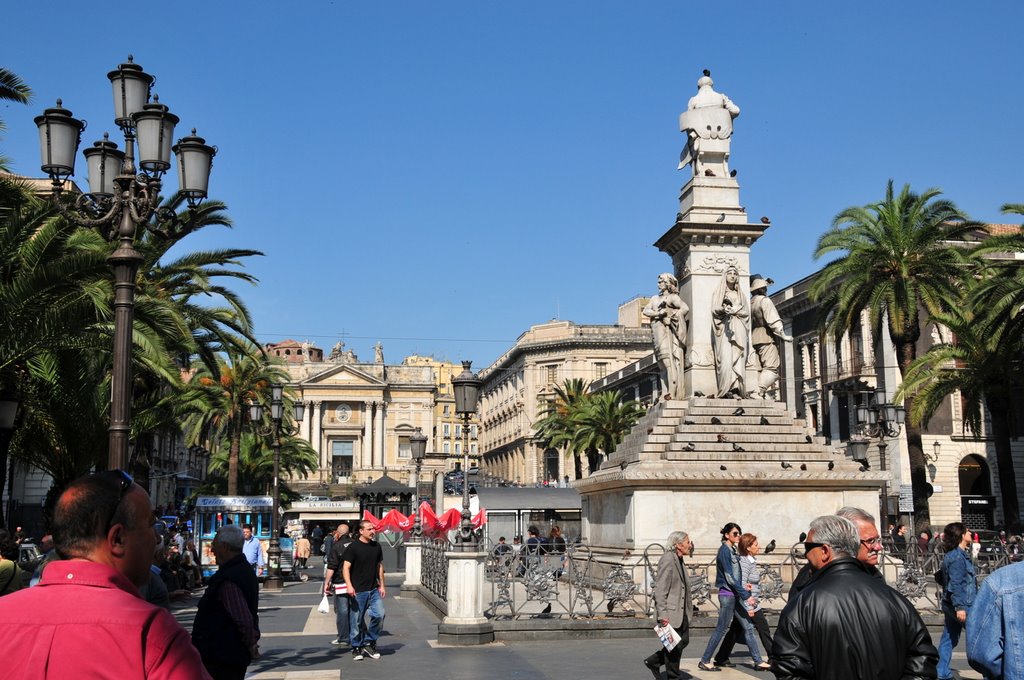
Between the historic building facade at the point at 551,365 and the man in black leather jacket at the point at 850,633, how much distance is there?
8231cm

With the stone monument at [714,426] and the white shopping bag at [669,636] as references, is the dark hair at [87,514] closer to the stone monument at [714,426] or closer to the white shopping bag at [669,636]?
the white shopping bag at [669,636]

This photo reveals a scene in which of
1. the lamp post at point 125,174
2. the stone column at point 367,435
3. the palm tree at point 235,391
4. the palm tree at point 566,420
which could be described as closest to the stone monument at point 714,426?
the lamp post at point 125,174

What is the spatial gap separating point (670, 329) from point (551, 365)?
7173 cm

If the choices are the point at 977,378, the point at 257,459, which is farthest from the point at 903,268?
the point at 257,459

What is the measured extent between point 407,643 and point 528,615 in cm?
171

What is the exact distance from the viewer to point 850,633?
4172 millimetres

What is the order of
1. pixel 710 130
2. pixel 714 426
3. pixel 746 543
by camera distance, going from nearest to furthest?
→ pixel 746 543 → pixel 714 426 → pixel 710 130

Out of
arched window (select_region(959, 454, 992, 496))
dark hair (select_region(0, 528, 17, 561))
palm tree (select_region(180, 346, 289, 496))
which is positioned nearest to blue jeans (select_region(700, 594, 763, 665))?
dark hair (select_region(0, 528, 17, 561))

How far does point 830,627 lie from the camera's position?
419 centimetres

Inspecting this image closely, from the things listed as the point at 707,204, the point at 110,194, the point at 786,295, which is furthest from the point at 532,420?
the point at 110,194

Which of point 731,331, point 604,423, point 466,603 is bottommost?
point 466,603

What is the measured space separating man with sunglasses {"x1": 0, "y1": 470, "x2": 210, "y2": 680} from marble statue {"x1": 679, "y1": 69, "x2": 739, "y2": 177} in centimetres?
1736

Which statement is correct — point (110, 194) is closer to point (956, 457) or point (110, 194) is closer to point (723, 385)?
point (723, 385)

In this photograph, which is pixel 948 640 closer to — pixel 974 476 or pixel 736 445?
pixel 736 445
